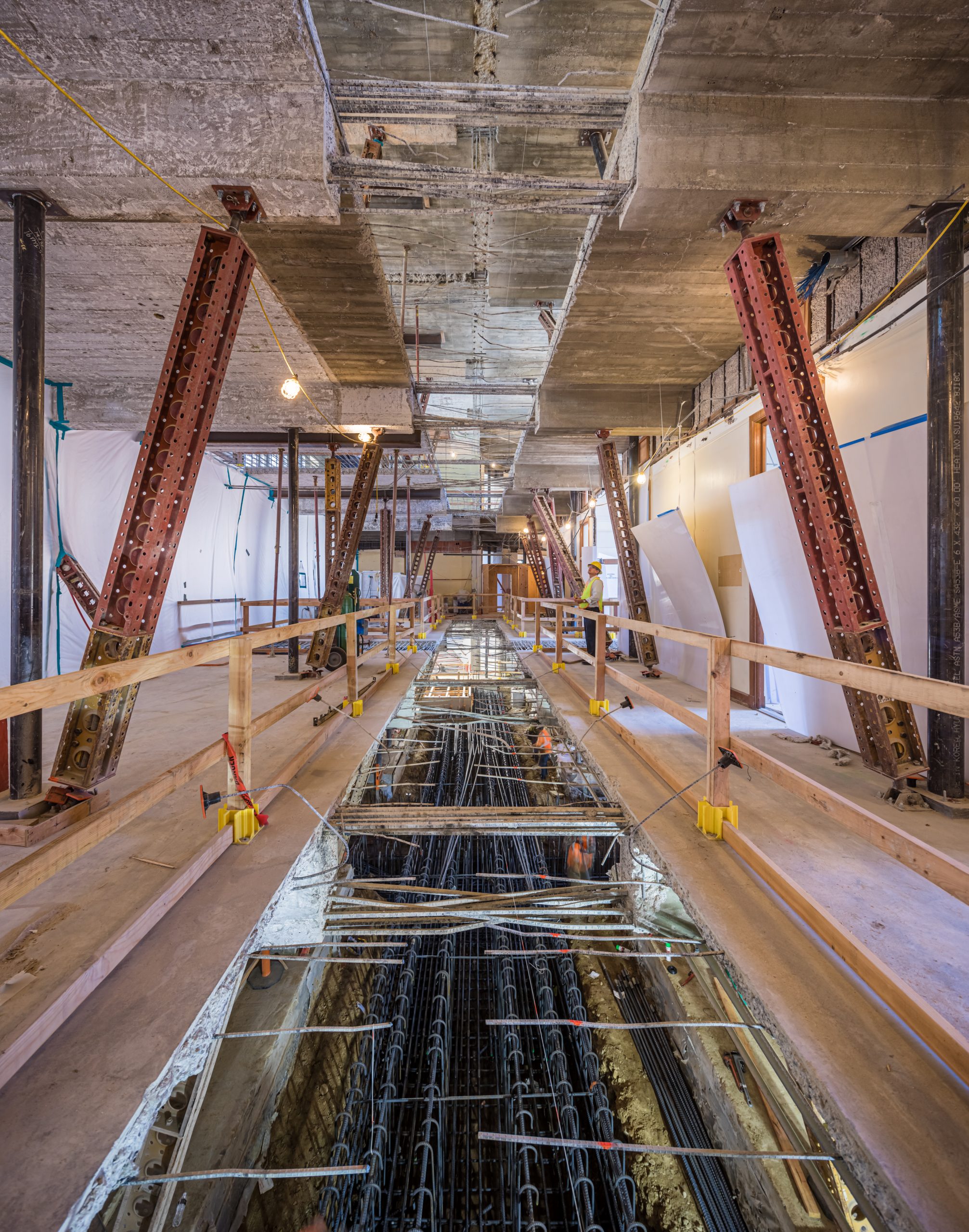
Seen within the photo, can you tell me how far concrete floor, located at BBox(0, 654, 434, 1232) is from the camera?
1616 millimetres

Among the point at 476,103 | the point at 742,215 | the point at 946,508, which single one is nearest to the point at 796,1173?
the point at 946,508

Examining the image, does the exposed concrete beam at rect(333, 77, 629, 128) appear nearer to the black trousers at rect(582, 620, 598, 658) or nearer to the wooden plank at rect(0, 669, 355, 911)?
the wooden plank at rect(0, 669, 355, 911)

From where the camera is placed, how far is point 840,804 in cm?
230

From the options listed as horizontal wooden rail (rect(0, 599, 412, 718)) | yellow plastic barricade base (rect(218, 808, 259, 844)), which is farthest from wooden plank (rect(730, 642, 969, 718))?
yellow plastic barricade base (rect(218, 808, 259, 844))

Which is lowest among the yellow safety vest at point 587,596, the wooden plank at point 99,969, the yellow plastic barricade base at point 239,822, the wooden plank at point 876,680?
the wooden plank at point 99,969

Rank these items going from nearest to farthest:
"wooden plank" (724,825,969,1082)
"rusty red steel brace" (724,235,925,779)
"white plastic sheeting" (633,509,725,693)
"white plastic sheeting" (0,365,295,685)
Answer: "wooden plank" (724,825,969,1082), "rusty red steel brace" (724,235,925,779), "white plastic sheeting" (633,509,725,693), "white plastic sheeting" (0,365,295,685)

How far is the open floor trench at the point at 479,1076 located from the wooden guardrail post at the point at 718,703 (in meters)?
0.79

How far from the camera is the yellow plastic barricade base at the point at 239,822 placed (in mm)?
3441

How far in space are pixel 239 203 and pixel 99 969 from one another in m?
4.82

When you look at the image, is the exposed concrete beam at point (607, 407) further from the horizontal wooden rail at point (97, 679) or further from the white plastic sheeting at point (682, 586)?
the horizontal wooden rail at point (97, 679)

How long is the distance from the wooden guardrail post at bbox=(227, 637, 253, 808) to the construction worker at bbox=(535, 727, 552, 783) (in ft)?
11.1

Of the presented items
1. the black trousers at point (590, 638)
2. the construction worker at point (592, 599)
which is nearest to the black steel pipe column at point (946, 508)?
the construction worker at point (592, 599)

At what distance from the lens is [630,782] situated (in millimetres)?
4527

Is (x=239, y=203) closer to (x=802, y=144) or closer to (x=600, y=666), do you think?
(x=802, y=144)
